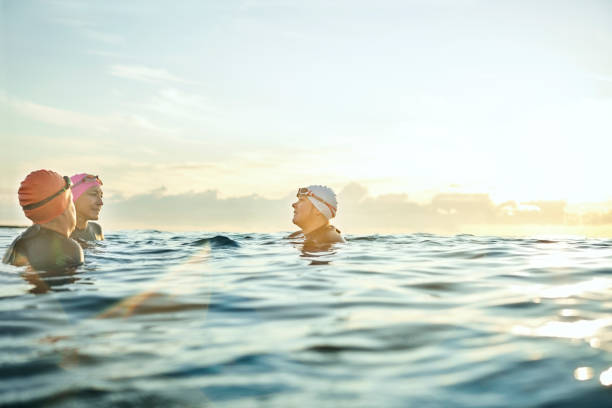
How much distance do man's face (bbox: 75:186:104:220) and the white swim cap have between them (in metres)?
5.15

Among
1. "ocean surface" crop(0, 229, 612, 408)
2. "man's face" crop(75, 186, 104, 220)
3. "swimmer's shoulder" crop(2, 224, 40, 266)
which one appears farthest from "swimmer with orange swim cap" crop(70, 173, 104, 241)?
"ocean surface" crop(0, 229, 612, 408)

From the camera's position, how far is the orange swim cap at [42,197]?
7332 mm

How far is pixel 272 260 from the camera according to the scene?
10.2 m

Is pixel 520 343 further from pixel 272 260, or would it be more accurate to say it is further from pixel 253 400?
pixel 272 260

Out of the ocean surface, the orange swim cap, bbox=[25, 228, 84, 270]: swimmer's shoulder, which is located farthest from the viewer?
the orange swim cap

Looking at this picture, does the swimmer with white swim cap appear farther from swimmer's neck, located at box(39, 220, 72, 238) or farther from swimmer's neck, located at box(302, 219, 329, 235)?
swimmer's neck, located at box(39, 220, 72, 238)

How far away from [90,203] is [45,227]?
486 cm

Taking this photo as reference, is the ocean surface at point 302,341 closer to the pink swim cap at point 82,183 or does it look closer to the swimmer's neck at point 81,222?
the pink swim cap at point 82,183

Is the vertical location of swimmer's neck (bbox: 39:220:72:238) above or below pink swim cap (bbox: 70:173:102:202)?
below

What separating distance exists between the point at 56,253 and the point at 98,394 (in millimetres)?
5194

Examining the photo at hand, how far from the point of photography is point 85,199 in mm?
12094

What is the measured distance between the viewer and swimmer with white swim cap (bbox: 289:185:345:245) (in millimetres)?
13047

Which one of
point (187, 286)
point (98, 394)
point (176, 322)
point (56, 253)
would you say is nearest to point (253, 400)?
point (98, 394)

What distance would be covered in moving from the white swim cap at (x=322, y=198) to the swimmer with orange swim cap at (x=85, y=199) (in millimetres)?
5194
